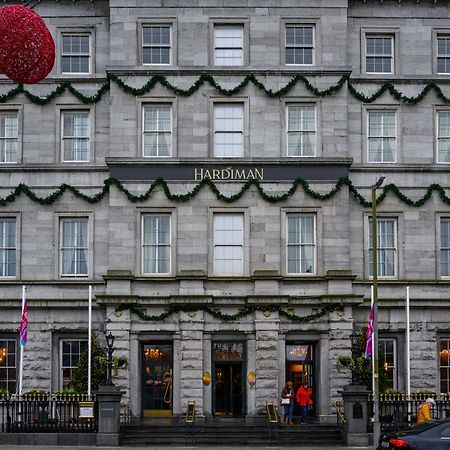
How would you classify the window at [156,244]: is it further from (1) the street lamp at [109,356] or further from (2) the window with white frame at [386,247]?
(2) the window with white frame at [386,247]

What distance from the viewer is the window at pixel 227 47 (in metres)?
41.8

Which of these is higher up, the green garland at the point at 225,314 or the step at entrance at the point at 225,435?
the green garland at the point at 225,314

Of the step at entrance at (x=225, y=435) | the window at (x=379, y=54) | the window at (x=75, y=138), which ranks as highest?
the window at (x=379, y=54)

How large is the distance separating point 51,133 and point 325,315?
1336 cm

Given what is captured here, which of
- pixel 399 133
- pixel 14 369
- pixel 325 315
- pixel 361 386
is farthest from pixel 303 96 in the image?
pixel 14 369

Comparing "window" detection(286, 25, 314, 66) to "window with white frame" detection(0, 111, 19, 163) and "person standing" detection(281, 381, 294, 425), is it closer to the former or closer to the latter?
"window with white frame" detection(0, 111, 19, 163)

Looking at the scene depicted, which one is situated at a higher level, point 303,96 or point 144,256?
point 303,96

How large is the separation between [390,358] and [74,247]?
13624mm

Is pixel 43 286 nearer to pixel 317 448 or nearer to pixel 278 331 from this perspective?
pixel 278 331

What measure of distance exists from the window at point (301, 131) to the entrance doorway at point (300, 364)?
776cm

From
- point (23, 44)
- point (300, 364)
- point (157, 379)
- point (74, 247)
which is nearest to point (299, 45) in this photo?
point (74, 247)

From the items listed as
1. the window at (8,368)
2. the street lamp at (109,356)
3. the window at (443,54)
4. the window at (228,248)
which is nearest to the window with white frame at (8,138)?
the window at (8,368)

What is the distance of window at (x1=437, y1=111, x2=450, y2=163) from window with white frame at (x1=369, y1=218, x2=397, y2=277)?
334cm

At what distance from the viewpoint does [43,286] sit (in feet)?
136
